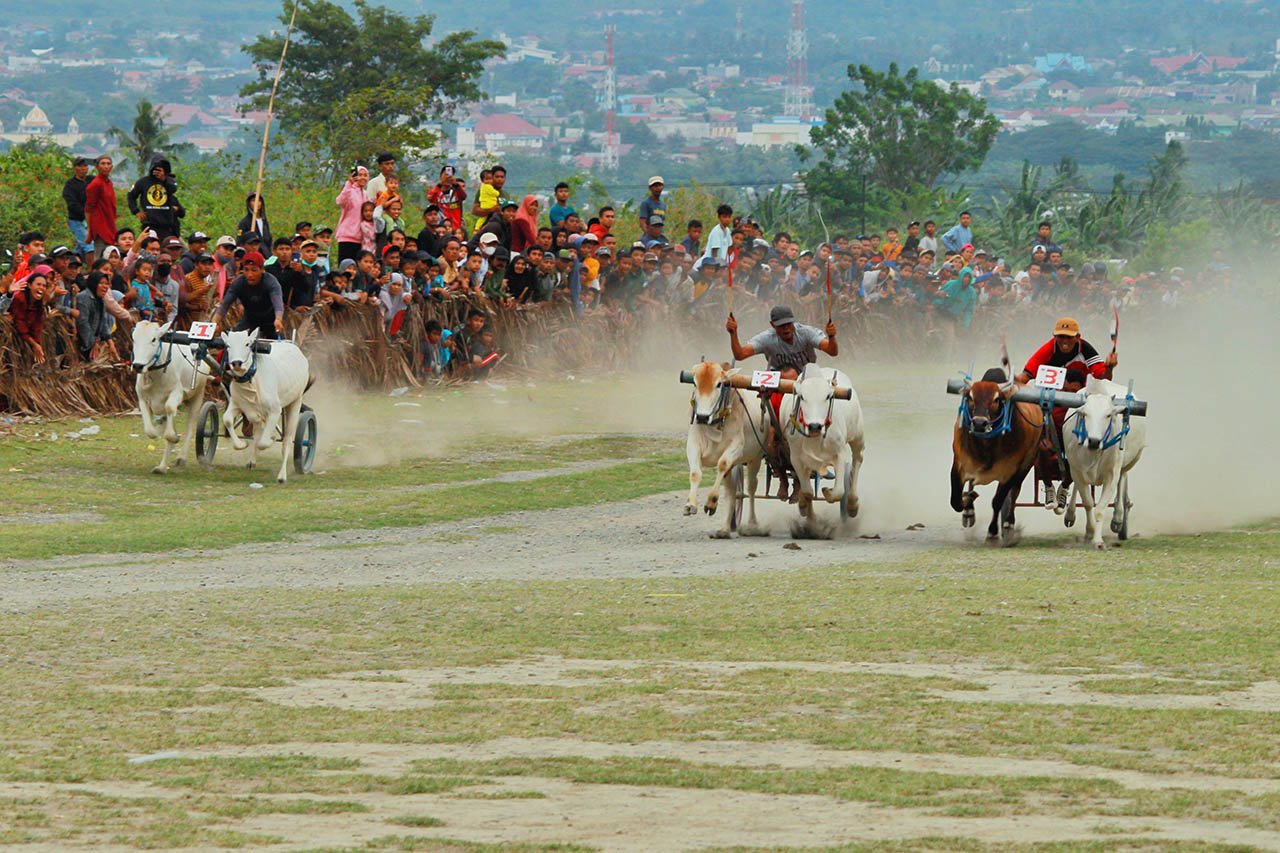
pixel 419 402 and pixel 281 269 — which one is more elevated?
pixel 281 269

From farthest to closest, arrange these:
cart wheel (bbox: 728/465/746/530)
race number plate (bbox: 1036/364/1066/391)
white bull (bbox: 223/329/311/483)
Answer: white bull (bbox: 223/329/311/483) → cart wheel (bbox: 728/465/746/530) → race number plate (bbox: 1036/364/1066/391)

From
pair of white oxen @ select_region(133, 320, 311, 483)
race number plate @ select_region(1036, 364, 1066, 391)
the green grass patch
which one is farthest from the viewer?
pair of white oxen @ select_region(133, 320, 311, 483)

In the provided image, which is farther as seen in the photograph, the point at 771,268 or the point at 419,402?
the point at 771,268

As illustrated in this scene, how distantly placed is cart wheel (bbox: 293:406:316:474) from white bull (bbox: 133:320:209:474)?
3.88 feet

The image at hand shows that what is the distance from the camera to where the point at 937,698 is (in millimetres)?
11641

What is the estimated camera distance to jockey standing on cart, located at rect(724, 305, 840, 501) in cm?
2009

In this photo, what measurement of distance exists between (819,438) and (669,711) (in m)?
8.72

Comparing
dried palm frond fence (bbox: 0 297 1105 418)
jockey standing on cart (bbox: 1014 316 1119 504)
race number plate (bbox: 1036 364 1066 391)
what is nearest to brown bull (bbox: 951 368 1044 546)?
race number plate (bbox: 1036 364 1066 391)

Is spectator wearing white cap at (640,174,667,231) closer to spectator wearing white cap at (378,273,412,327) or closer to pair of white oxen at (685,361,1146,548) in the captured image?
spectator wearing white cap at (378,273,412,327)

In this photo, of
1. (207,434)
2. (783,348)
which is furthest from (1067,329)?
(207,434)

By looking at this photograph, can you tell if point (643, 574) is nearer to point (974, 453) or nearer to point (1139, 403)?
point (974, 453)

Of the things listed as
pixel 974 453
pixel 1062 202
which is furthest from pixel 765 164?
pixel 974 453

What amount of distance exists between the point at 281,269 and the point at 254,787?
17869mm

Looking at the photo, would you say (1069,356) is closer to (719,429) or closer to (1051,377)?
(1051,377)
